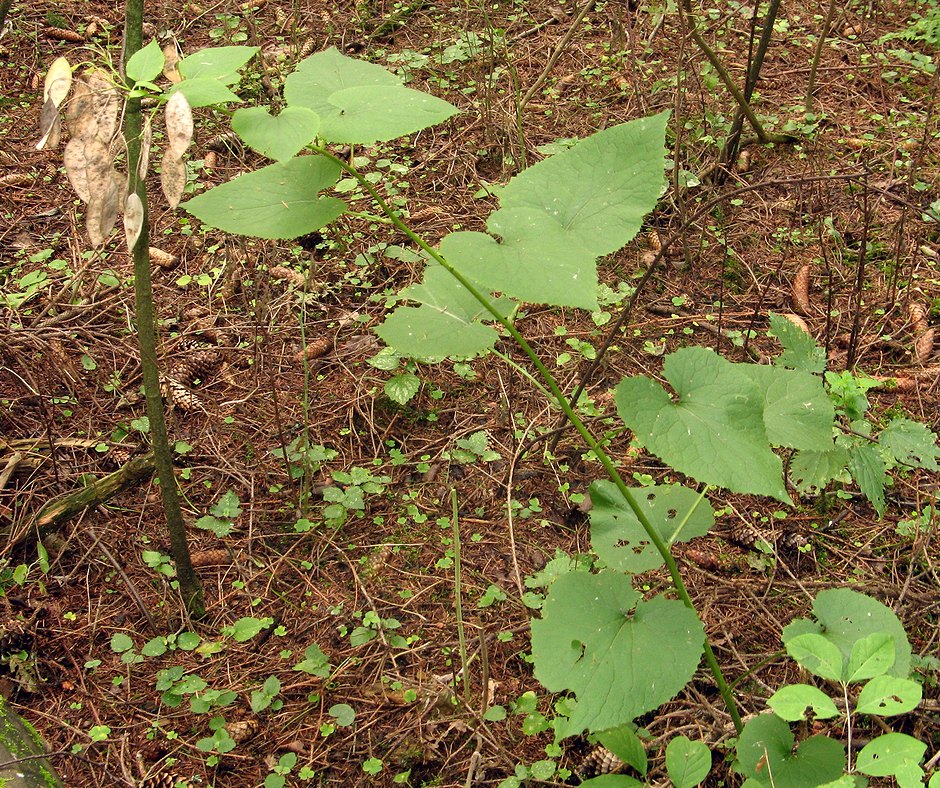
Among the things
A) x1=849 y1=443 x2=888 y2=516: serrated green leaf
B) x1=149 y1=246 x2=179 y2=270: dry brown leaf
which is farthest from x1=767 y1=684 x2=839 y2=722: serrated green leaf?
x1=149 y1=246 x2=179 y2=270: dry brown leaf

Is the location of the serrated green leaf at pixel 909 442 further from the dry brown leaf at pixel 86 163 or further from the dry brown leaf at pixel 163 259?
the dry brown leaf at pixel 163 259

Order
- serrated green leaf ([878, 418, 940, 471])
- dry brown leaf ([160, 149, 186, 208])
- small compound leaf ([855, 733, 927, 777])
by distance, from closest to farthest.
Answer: small compound leaf ([855, 733, 927, 777])
dry brown leaf ([160, 149, 186, 208])
serrated green leaf ([878, 418, 940, 471])

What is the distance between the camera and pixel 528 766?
187 centimetres

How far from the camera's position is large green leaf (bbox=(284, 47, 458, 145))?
1.24 m

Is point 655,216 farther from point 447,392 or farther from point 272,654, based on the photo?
point 272,654

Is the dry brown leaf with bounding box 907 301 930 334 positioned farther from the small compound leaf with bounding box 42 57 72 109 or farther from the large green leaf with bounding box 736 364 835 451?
the small compound leaf with bounding box 42 57 72 109

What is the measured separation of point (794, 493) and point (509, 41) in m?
3.08

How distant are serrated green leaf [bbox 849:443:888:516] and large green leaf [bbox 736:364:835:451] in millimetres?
358

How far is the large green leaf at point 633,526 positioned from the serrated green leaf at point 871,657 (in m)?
0.49

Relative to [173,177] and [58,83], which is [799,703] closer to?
[173,177]

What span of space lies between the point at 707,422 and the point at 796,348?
0.94 m

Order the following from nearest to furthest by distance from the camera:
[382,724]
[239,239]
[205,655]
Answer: [382,724], [205,655], [239,239]

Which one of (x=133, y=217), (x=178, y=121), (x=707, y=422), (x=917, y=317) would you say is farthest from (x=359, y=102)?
(x=917, y=317)

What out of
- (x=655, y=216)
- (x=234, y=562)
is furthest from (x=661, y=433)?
(x=655, y=216)
